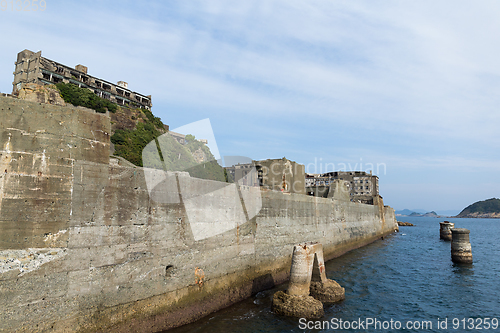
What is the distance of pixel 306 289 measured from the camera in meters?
10.7

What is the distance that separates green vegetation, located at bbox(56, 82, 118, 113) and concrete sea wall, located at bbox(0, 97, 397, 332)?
5059 cm

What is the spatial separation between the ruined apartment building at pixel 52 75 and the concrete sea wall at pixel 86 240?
55.2m

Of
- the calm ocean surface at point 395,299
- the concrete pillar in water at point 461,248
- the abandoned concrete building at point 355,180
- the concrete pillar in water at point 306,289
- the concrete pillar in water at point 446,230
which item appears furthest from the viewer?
the abandoned concrete building at point 355,180

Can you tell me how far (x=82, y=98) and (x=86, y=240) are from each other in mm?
56464

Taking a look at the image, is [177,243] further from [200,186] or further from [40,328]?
[40,328]

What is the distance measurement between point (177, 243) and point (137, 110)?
6382 cm

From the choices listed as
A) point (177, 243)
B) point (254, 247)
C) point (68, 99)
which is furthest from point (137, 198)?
point (68, 99)

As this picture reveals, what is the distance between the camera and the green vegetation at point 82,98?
5134 cm
